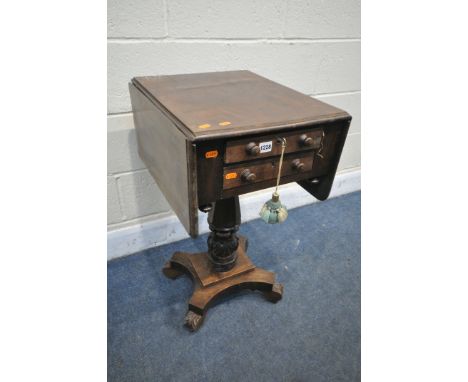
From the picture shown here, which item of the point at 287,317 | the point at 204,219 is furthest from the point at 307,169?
the point at 204,219

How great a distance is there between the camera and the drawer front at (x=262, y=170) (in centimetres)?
78

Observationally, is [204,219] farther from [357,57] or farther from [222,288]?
[357,57]

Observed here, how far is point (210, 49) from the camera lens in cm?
117

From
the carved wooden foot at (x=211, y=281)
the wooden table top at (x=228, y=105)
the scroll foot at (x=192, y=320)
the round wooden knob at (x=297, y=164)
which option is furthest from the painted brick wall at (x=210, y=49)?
the round wooden knob at (x=297, y=164)

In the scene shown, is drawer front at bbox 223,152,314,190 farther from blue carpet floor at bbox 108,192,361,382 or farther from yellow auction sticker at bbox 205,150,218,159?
blue carpet floor at bbox 108,192,361,382

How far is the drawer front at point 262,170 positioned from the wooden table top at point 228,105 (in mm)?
107

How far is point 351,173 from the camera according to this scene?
1.99 metres

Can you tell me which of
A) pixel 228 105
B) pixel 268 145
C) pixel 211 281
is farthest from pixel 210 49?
pixel 211 281

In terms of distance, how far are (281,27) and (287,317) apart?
1.16 m

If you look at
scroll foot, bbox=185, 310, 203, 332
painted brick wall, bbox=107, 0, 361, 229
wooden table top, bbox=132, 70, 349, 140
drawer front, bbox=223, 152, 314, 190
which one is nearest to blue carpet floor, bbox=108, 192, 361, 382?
scroll foot, bbox=185, 310, 203, 332

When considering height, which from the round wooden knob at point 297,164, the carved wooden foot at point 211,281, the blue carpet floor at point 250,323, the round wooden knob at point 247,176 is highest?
the round wooden knob at point 297,164

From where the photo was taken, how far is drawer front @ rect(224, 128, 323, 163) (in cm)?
73

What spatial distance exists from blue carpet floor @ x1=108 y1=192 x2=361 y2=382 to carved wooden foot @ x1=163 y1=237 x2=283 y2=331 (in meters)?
0.06

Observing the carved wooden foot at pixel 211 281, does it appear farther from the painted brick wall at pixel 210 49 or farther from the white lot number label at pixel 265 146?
the white lot number label at pixel 265 146
